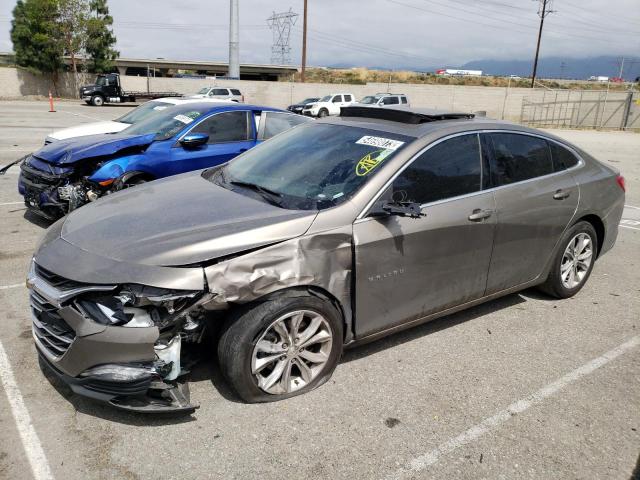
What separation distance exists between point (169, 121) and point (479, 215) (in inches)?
201

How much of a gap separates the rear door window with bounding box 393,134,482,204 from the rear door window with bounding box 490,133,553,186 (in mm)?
216

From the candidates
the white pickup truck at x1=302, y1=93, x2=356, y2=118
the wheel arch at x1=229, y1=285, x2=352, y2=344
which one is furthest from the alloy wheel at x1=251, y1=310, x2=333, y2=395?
the white pickup truck at x1=302, y1=93, x2=356, y2=118

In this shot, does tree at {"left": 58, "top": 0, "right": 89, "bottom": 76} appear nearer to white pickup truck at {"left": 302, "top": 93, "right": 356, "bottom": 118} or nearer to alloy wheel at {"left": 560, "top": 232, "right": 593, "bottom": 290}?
white pickup truck at {"left": 302, "top": 93, "right": 356, "bottom": 118}

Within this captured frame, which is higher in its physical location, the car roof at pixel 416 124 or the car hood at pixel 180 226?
the car roof at pixel 416 124

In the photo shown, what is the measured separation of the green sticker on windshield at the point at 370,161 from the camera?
3.51 meters

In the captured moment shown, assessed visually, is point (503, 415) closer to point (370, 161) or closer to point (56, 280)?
point (370, 161)

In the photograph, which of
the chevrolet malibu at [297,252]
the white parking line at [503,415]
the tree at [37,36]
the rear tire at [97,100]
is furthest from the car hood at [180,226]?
the tree at [37,36]

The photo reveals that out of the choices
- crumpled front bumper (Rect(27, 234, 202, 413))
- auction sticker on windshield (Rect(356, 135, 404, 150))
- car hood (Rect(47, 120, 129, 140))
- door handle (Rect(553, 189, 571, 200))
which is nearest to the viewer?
crumpled front bumper (Rect(27, 234, 202, 413))

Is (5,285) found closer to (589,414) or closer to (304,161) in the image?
(304,161)

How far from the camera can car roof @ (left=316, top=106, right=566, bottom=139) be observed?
385cm

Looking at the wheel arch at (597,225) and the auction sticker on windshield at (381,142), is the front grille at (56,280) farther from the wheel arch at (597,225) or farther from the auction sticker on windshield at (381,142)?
the wheel arch at (597,225)

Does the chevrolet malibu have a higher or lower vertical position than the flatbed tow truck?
higher

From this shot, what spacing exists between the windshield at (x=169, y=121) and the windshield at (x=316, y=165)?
318cm

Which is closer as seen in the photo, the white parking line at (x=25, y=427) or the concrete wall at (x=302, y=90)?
the white parking line at (x=25, y=427)
